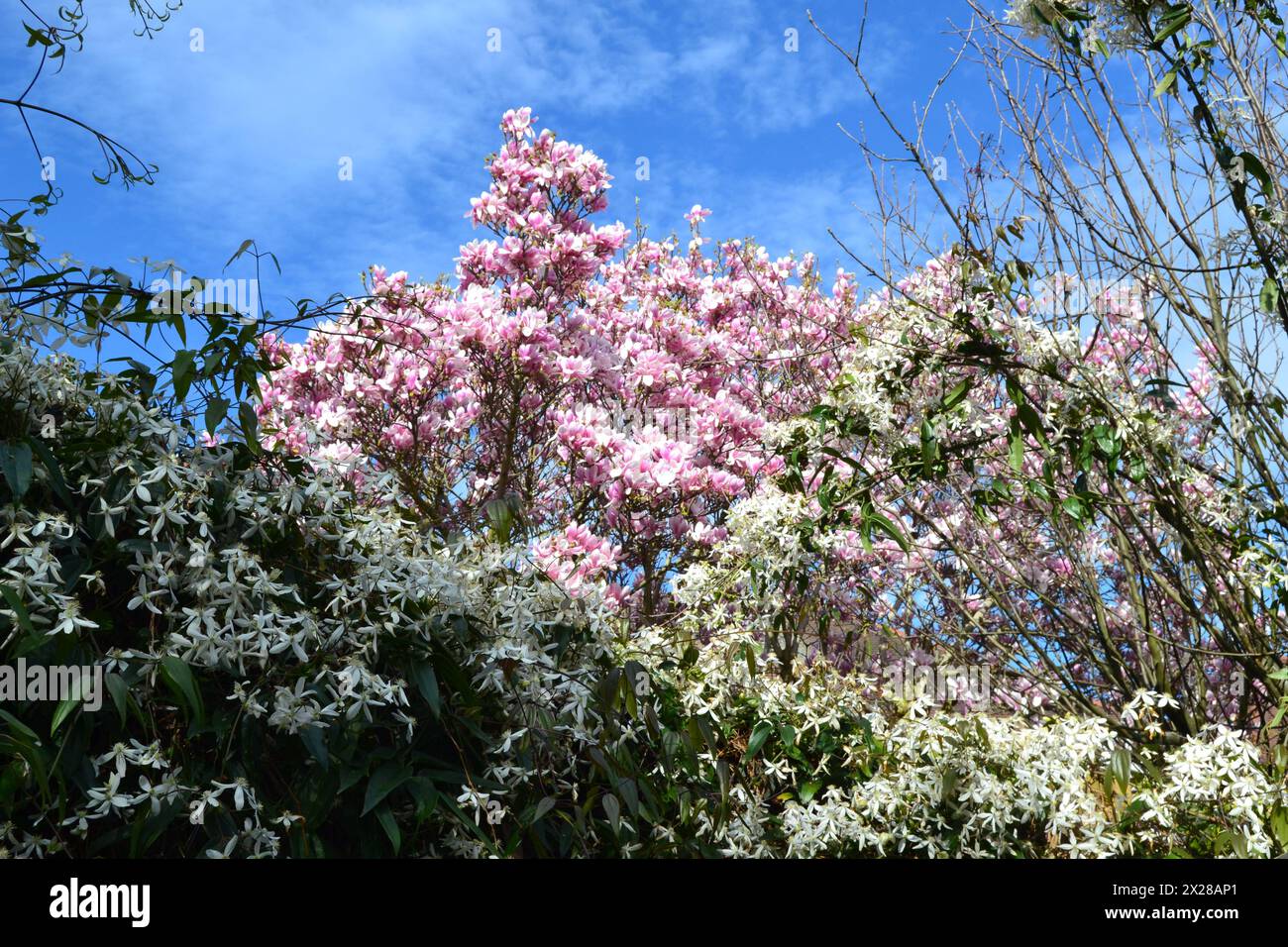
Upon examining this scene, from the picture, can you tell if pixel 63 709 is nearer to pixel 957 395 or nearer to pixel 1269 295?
pixel 957 395

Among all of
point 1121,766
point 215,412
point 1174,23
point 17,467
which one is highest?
point 1174,23

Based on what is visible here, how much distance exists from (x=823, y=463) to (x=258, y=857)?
188 cm

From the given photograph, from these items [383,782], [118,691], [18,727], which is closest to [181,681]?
[118,691]

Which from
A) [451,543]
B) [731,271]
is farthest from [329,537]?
[731,271]

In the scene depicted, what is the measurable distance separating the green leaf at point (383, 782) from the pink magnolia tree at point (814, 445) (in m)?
0.61

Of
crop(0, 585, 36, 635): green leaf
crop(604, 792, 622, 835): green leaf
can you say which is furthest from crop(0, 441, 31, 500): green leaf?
crop(604, 792, 622, 835): green leaf

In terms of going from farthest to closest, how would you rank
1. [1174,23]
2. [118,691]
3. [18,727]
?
[1174,23]
[118,691]
[18,727]

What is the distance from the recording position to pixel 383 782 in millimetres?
1729

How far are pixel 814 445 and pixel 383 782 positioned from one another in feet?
5.61

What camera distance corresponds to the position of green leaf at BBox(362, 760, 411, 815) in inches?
66.7

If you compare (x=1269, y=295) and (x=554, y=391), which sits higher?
(x=554, y=391)

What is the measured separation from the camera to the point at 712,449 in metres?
5.02

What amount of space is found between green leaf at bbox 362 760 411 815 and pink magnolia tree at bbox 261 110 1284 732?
0.61 m
